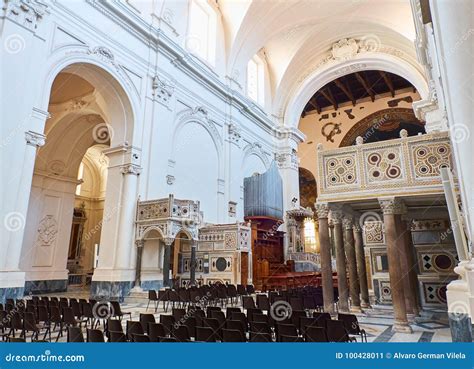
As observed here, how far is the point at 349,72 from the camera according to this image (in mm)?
18969

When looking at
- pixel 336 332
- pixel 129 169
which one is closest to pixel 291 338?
pixel 336 332

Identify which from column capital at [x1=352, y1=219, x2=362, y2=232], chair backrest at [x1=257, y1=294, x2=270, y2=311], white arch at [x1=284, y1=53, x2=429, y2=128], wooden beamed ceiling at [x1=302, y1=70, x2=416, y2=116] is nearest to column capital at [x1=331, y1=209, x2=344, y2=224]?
column capital at [x1=352, y1=219, x2=362, y2=232]

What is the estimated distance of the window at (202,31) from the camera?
1384 cm

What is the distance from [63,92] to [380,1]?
46.5ft

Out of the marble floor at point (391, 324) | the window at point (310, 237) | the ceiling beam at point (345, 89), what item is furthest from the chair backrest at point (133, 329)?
the ceiling beam at point (345, 89)

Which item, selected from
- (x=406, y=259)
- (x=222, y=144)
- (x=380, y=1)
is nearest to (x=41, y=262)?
(x=222, y=144)

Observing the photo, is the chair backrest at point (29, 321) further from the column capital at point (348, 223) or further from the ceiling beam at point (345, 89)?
the ceiling beam at point (345, 89)

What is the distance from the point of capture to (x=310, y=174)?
80.1 ft

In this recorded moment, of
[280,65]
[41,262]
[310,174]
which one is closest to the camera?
[41,262]

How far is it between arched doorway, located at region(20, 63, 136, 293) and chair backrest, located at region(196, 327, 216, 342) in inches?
265

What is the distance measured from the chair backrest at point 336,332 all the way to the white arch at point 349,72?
1499 centimetres

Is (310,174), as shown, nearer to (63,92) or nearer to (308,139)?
(308,139)

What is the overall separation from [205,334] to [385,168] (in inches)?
178

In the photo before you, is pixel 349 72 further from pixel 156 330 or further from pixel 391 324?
pixel 156 330
